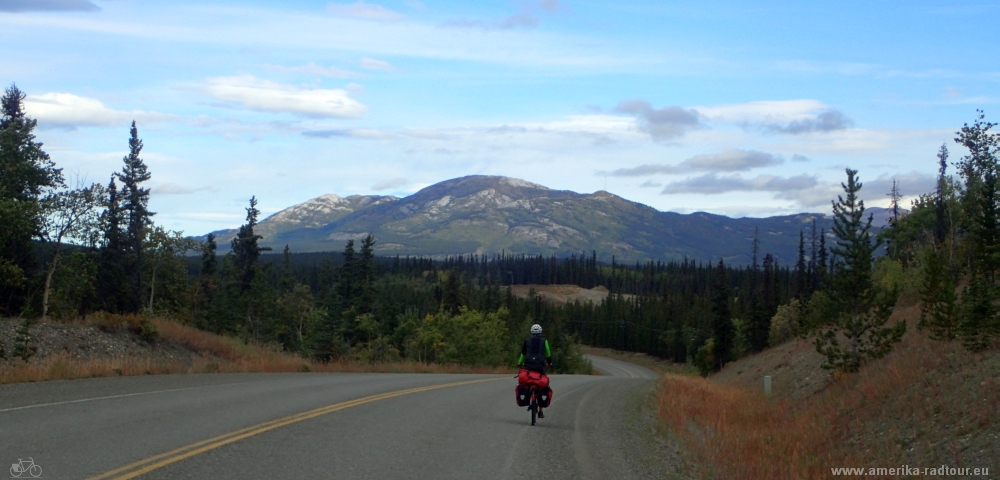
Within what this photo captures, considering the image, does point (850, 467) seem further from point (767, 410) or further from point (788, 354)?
point (788, 354)

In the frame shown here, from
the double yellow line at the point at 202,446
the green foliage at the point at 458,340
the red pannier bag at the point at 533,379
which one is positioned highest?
the red pannier bag at the point at 533,379

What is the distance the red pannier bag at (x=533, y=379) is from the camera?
1445cm

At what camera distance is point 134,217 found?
65062mm

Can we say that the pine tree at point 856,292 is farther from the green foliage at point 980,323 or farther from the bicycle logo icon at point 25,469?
the bicycle logo icon at point 25,469

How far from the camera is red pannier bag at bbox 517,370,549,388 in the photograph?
1445cm

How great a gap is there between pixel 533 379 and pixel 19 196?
3530cm

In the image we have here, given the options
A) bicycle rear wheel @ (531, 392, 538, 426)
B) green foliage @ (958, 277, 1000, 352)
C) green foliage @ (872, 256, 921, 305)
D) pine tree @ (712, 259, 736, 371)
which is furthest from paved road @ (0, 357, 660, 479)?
pine tree @ (712, 259, 736, 371)

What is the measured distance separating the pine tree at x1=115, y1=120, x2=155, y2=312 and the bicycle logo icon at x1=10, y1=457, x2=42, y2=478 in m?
56.9

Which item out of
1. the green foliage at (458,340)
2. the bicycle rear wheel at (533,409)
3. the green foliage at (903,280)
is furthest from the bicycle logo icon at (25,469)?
the green foliage at (458,340)

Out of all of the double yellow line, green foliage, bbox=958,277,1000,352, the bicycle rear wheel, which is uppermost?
green foliage, bbox=958,277,1000,352

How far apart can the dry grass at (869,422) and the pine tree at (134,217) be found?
49969 millimetres

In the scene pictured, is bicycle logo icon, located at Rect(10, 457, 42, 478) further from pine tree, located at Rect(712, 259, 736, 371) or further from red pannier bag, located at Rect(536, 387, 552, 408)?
pine tree, located at Rect(712, 259, 736, 371)

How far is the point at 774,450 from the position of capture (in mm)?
15203

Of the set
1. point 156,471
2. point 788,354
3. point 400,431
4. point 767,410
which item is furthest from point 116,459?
point 788,354
